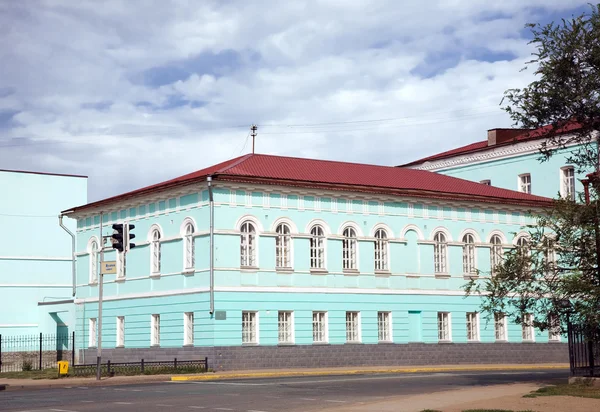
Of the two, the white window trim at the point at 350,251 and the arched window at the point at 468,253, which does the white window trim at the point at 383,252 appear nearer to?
the white window trim at the point at 350,251

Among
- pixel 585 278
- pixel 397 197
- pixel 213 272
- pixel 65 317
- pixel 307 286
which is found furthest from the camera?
pixel 65 317

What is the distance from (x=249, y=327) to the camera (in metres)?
37.8

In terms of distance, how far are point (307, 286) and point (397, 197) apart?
612 cm

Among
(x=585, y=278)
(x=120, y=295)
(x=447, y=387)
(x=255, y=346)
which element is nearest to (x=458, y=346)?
(x=255, y=346)

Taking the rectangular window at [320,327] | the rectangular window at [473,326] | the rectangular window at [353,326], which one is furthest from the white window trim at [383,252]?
the rectangular window at [473,326]

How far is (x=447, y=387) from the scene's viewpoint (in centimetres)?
2481

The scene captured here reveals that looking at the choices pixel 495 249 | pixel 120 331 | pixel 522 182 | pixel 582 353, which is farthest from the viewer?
pixel 522 182

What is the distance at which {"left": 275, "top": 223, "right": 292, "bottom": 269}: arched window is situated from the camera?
128 ft

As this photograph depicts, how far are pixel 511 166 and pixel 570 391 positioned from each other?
36.2 meters

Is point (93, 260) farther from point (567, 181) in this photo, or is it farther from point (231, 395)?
point (567, 181)

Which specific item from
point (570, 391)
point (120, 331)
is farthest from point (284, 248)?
point (570, 391)

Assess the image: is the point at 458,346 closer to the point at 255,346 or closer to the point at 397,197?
the point at 397,197

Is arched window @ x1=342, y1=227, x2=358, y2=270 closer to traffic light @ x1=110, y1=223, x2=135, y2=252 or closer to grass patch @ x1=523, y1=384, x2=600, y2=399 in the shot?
traffic light @ x1=110, y1=223, x2=135, y2=252

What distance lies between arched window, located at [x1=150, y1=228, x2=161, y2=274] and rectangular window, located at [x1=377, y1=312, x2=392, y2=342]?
9599mm
